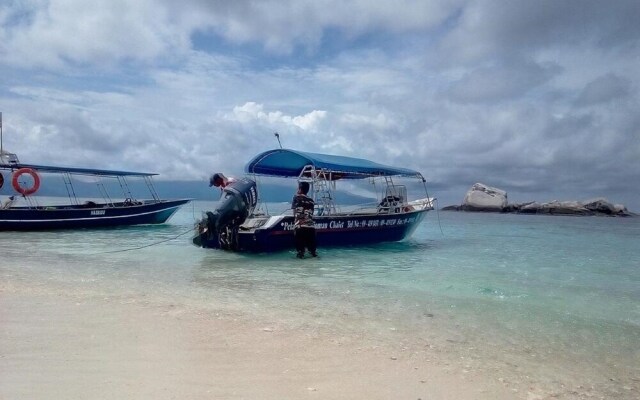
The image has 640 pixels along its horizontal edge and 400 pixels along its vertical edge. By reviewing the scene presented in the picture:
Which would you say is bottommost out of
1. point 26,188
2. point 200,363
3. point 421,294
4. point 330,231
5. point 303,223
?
point 421,294

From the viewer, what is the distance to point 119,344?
176 inches

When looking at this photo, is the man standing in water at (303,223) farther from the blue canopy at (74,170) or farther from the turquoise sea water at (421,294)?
the blue canopy at (74,170)

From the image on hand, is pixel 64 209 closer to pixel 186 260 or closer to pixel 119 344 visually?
pixel 186 260

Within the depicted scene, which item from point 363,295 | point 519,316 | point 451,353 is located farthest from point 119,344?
point 519,316

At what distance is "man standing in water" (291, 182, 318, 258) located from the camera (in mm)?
13086

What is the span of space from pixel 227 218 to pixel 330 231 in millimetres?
3598

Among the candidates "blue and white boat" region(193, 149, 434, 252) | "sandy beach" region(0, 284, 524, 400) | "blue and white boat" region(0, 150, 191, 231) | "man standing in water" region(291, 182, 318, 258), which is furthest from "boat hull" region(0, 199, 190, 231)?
"sandy beach" region(0, 284, 524, 400)

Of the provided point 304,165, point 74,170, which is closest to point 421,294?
point 304,165

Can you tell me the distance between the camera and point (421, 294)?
334 inches

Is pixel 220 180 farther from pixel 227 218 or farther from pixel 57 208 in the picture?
pixel 57 208

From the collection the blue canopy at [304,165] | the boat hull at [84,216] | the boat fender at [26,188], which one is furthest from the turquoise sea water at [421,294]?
the boat fender at [26,188]

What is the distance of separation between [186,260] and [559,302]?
346 inches

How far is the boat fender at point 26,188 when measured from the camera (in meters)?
21.2

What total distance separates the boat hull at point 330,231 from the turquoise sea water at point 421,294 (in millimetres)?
438
